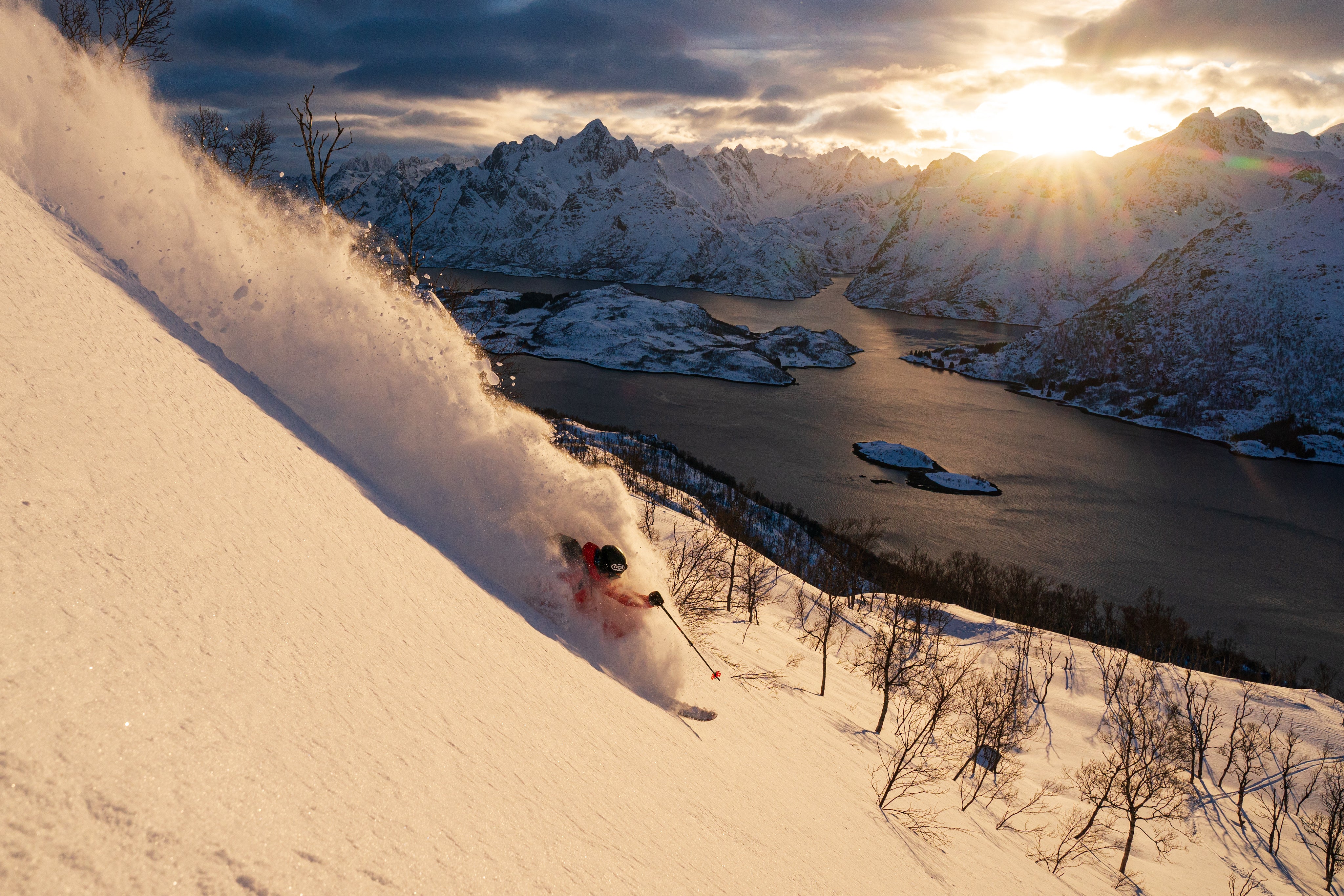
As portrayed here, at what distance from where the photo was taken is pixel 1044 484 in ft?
264

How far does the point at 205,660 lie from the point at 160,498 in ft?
4.02

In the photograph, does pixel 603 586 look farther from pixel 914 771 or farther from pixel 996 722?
pixel 996 722

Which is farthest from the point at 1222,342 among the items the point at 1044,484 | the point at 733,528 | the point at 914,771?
the point at 914,771

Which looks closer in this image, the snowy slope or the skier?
the snowy slope

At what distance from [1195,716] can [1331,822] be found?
10058 mm

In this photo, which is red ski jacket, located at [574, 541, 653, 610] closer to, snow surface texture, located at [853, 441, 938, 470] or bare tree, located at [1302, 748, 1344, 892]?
bare tree, located at [1302, 748, 1344, 892]

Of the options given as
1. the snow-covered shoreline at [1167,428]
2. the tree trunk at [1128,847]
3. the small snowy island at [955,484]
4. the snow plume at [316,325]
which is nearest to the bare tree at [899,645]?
the tree trunk at [1128,847]

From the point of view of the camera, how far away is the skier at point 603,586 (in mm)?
8195

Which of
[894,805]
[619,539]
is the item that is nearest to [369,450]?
[619,539]

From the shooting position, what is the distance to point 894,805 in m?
13.1

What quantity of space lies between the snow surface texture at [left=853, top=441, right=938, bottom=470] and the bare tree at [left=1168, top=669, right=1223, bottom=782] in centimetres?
4064

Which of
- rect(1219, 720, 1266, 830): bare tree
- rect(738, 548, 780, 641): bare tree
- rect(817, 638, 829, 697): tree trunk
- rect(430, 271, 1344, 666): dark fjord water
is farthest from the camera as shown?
rect(430, 271, 1344, 666): dark fjord water

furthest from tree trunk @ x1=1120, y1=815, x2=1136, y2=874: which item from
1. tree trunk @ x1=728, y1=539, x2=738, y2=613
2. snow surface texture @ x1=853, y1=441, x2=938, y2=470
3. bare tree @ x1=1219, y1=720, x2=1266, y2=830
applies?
snow surface texture @ x1=853, y1=441, x2=938, y2=470

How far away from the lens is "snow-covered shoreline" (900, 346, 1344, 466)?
98812 mm
